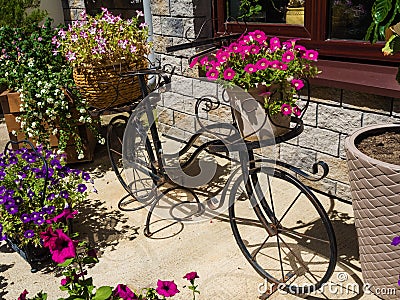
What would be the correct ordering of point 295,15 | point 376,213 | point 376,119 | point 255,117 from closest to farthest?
point 376,213, point 255,117, point 376,119, point 295,15

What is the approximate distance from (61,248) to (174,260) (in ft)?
3.44

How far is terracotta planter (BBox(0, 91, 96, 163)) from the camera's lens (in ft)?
11.6

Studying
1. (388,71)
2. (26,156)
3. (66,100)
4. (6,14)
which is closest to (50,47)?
(66,100)

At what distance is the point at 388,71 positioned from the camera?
8.57 feet

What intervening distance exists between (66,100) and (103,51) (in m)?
0.74

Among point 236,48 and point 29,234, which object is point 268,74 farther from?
point 29,234

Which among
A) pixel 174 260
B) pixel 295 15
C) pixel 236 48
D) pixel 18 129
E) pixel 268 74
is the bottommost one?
pixel 174 260

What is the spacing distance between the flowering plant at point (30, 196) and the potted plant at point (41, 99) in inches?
25.1

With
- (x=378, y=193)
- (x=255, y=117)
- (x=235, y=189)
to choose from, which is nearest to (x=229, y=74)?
(x=255, y=117)

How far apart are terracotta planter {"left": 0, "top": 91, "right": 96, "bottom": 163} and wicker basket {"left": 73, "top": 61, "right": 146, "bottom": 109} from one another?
2.57 ft

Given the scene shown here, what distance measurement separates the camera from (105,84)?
295 cm

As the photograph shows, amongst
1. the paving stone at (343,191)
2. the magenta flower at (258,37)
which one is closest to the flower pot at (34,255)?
the magenta flower at (258,37)

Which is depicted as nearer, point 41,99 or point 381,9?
point 381,9

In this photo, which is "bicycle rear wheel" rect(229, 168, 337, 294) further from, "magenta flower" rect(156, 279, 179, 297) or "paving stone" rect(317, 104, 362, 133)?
"magenta flower" rect(156, 279, 179, 297)
